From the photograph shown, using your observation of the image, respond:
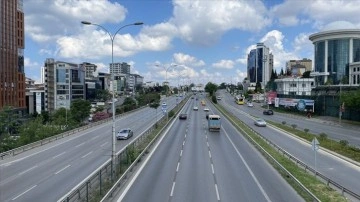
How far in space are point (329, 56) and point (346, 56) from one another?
677 centimetres

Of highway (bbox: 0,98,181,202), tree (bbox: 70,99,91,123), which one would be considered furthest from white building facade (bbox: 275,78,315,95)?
highway (bbox: 0,98,181,202)

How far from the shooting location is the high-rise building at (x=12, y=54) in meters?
108

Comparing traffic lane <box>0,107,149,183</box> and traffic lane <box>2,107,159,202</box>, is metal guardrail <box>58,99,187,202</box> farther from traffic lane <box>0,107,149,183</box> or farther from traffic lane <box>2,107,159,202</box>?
traffic lane <box>0,107,149,183</box>

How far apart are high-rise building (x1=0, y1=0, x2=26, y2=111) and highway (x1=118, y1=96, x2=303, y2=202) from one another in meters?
81.8

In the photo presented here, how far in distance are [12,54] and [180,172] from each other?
330 ft

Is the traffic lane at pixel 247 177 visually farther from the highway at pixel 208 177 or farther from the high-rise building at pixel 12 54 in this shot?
the high-rise building at pixel 12 54

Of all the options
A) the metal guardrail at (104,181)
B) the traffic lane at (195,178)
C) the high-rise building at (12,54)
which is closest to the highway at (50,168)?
the metal guardrail at (104,181)

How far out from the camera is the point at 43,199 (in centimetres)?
1995

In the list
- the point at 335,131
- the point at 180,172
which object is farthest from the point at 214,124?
the point at 180,172

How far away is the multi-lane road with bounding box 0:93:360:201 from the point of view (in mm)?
20328

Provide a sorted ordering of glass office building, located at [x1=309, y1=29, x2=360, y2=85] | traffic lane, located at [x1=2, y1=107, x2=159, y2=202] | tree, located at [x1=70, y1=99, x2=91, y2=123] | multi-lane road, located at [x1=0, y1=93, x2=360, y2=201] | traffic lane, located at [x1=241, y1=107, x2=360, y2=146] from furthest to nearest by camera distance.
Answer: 1. glass office building, located at [x1=309, y1=29, x2=360, y2=85]
2. tree, located at [x1=70, y1=99, x2=91, y2=123]
3. traffic lane, located at [x1=241, y1=107, x2=360, y2=146]
4. traffic lane, located at [x1=2, y1=107, x2=159, y2=202]
5. multi-lane road, located at [x1=0, y1=93, x2=360, y2=201]

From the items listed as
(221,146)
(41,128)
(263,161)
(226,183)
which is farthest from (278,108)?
(226,183)

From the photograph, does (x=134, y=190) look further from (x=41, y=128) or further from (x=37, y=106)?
(x=37, y=106)

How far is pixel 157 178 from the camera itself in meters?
24.0
